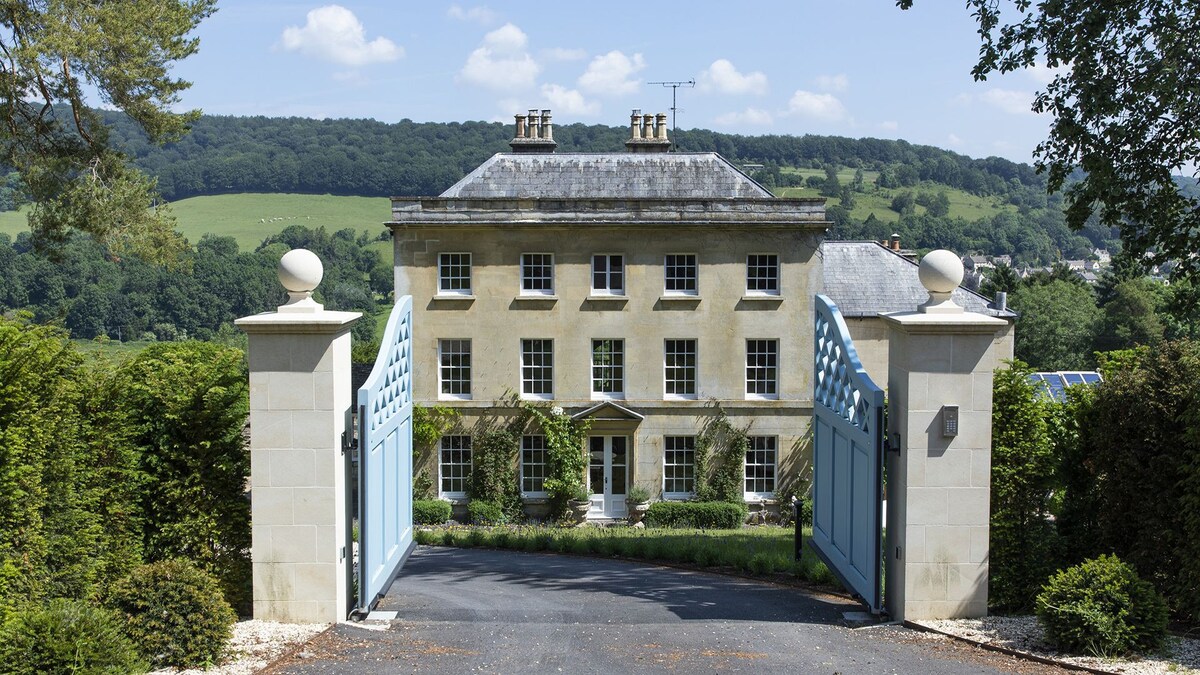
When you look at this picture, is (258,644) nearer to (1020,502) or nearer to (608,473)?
(1020,502)

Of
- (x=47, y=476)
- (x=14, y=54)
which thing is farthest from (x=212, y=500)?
(x=14, y=54)

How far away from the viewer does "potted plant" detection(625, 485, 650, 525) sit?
33062 mm

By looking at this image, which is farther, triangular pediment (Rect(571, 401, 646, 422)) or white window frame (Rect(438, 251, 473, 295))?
white window frame (Rect(438, 251, 473, 295))

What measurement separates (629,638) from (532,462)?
24007mm

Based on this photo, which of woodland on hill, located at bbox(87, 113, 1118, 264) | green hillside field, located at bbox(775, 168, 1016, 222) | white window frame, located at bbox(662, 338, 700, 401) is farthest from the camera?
green hillside field, located at bbox(775, 168, 1016, 222)

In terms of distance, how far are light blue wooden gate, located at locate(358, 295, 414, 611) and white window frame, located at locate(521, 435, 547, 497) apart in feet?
68.7

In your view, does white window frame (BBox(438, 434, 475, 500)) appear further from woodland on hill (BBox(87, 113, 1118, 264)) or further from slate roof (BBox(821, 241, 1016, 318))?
woodland on hill (BBox(87, 113, 1118, 264))

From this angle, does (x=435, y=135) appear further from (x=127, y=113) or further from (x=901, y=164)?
(x=127, y=113)

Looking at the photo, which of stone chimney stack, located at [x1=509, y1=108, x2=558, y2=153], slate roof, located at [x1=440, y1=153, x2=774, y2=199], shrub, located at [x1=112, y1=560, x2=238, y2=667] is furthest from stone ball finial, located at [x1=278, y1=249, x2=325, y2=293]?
stone chimney stack, located at [x1=509, y1=108, x2=558, y2=153]

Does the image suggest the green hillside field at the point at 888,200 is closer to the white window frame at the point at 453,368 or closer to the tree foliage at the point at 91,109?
the white window frame at the point at 453,368

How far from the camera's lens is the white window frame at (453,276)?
33312mm

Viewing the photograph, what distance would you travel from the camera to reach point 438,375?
110 feet

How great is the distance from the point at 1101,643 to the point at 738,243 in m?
24.8

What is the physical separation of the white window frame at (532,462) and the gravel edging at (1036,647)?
2388 centimetres
